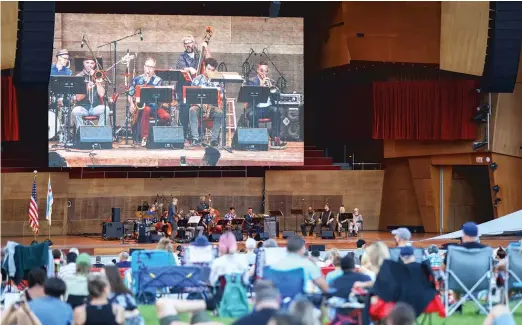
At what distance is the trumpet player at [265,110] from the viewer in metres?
29.8

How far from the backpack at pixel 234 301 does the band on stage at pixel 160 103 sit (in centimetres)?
1791

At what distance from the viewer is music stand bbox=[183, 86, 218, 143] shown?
29188mm

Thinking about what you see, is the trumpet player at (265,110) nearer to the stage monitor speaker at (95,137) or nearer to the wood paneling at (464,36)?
the stage monitor speaker at (95,137)

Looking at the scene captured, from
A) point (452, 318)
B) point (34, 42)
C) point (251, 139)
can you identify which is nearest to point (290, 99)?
point (251, 139)

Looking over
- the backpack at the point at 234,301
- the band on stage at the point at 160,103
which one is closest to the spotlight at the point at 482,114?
the band on stage at the point at 160,103

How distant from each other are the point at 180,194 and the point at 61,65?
5556 millimetres

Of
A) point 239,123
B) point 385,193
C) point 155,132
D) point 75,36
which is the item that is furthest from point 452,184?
point 75,36

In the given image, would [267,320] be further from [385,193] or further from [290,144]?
[385,193]

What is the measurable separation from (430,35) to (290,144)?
16.3ft

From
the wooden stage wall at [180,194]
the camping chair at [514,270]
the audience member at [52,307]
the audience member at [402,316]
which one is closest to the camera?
the audience member at [402,316]

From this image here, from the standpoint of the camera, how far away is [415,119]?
31391 mm

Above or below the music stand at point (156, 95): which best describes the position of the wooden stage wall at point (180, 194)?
below

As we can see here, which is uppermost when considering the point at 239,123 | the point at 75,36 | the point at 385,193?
the point at 75,36

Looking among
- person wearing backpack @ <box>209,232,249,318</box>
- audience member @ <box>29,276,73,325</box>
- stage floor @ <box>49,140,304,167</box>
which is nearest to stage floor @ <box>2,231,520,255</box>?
stage floor @ <box>49,140,304,167</box>
